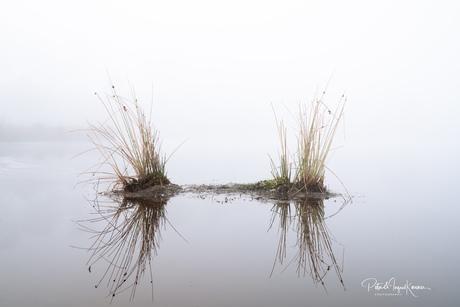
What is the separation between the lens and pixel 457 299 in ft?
4.55

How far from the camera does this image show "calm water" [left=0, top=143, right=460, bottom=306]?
141 centimetres

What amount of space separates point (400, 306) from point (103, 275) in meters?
1.30

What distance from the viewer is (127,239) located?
2.08 metres

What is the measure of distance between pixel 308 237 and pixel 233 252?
531mm

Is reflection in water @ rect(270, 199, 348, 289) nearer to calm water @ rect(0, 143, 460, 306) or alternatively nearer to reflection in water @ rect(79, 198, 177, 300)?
calm water @ rect(0, 143, 460, 306)

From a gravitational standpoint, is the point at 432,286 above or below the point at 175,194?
below

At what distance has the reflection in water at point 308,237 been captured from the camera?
5.52 ft

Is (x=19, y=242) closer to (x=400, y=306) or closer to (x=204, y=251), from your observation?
(x=204, y=251)

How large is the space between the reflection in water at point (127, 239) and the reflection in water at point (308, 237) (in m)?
0.74

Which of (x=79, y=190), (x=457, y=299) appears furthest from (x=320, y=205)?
(x=79, y=190)
